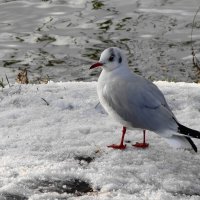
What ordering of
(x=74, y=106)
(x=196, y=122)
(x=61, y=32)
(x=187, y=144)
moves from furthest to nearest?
(x=61, y=32) → (x=74, y=106) → (x=196, y=122) → (x=187, y=144)

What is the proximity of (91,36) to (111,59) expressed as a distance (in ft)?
16.1

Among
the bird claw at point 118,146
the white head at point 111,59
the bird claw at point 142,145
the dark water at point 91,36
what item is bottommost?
the dark water at point 91,36

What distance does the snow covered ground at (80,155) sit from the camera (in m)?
3.84

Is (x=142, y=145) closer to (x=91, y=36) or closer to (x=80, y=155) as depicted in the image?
(x=80, y=155)

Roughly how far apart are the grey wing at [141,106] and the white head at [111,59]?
10.3 inches

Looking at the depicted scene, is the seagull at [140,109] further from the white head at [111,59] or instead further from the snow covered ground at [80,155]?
the snow covered ground at [80,155]

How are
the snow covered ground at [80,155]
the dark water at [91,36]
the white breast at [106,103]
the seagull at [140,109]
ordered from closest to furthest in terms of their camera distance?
the snow covered ground at [80,155] < the seagull at [140,109] < the white breast at [106,103] < the dark water at [91,36]

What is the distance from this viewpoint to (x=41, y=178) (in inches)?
156

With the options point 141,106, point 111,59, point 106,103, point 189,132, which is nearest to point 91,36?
point 111,59

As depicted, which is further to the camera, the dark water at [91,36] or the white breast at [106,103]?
the dark water at [91,36]

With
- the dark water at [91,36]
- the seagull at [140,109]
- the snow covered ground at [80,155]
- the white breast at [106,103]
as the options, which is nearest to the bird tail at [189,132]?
the seagull at [140,109]

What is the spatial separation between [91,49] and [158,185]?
17.7 ft

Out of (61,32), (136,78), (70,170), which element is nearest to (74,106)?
(136,78)

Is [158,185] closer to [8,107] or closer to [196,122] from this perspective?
[196,122]
